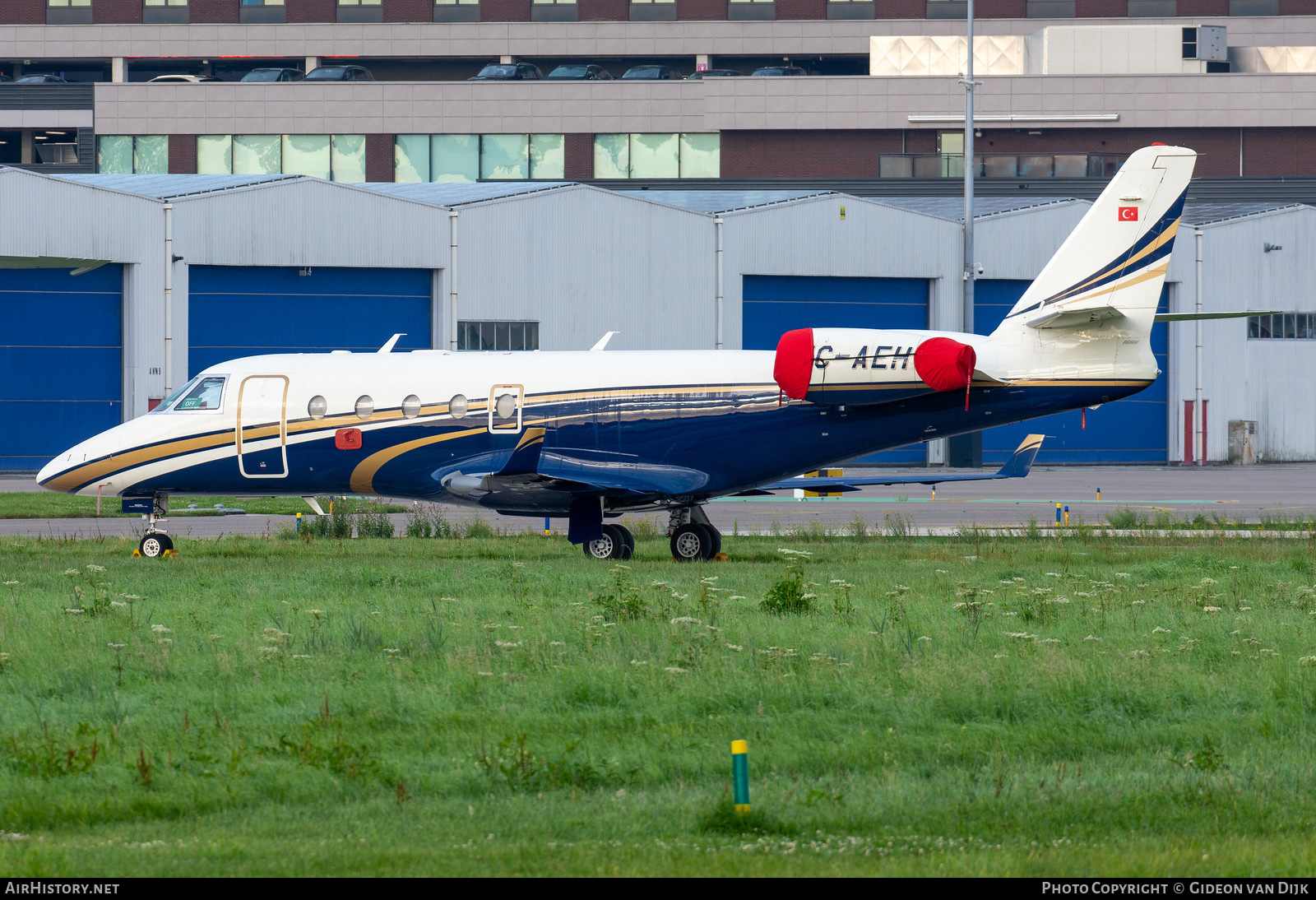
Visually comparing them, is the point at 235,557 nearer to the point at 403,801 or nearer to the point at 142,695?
the point at 142,695

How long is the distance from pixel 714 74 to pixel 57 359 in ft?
151

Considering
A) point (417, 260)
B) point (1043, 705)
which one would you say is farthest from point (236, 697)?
point (417, 260)

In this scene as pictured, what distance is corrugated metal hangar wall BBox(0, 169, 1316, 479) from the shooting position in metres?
49.7

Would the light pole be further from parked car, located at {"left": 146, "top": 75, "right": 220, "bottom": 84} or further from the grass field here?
parked car, located at {"left": 146, "top": 75, "right": 220, "bottom": 84}

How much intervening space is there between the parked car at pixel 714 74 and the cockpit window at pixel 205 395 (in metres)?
59.0

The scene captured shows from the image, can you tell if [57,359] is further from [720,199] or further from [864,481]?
[864,481]

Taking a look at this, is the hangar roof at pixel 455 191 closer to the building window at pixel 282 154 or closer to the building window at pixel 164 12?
the building window at pixel 282 154

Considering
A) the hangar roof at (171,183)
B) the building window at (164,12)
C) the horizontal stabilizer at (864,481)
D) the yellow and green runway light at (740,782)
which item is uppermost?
the building window at (164,12)

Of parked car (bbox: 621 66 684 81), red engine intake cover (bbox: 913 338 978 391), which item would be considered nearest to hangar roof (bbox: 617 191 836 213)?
parked car (bbox: 621 66 684 81)

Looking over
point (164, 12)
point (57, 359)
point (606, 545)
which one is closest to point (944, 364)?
point (606, 545)

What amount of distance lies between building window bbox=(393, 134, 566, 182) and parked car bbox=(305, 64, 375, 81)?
18.7 ft

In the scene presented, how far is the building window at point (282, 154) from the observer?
79812 millimetres

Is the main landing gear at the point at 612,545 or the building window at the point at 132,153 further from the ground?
the building window at the point at 132,153

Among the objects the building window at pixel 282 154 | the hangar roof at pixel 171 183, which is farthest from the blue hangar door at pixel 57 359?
the building window at pixel 282 154
